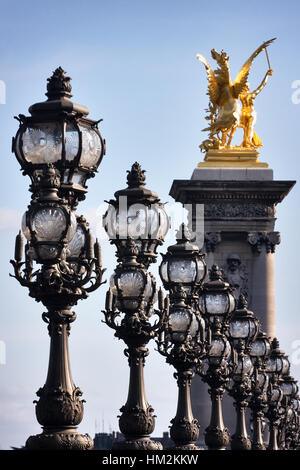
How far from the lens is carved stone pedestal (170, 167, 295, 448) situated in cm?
7838

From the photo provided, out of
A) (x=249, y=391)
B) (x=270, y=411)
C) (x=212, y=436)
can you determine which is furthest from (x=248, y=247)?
(x=212, y=436)

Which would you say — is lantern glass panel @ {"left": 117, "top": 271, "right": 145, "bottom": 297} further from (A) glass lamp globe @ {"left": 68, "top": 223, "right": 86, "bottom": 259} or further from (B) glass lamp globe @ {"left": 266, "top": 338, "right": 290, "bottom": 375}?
(B) glass lamp globe @ {"left": 266, "top": 338, "right": 290, "bottom": 375}

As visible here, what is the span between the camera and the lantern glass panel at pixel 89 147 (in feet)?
70.3

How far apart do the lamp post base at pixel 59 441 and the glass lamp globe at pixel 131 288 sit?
6.13m


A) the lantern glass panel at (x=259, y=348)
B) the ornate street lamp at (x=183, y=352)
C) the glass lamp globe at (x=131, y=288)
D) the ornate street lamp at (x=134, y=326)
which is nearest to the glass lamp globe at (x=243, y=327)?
the lantern glass panel at (x=259, y=348)

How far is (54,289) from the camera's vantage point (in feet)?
67.3

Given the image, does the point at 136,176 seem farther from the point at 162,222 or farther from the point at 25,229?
the point at 25,229

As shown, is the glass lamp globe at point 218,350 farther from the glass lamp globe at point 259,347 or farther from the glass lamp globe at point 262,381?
the glass lamp globe at point 262,381

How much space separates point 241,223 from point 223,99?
7002 millimetres

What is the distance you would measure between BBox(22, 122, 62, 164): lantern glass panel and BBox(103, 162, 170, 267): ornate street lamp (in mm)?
5731

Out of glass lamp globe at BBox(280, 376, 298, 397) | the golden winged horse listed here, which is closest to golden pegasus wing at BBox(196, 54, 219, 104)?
the golden winged horse

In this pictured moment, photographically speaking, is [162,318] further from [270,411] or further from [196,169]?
[196,169]

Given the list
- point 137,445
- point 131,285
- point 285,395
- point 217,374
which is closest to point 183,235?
point 217,374

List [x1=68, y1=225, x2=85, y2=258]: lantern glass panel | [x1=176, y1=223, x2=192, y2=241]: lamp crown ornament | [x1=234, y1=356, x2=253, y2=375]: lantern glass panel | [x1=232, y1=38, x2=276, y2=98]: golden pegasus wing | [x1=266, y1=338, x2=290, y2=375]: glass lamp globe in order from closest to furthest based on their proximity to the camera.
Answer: [x1=68, y1=225, x2=85, y2=258]: lantern glass panel < [x1=176, y1=223, x2=192, y2=241]: lamp crown ornament < [x1=234, y1=356, x2=253, y2=375]: lantern glass panel < [x1=266, y1=338, x2=290, y2=375]: glass lamp globe < [x1=232, y1=38, x2=276, y2=98]: golden pegasus wing
